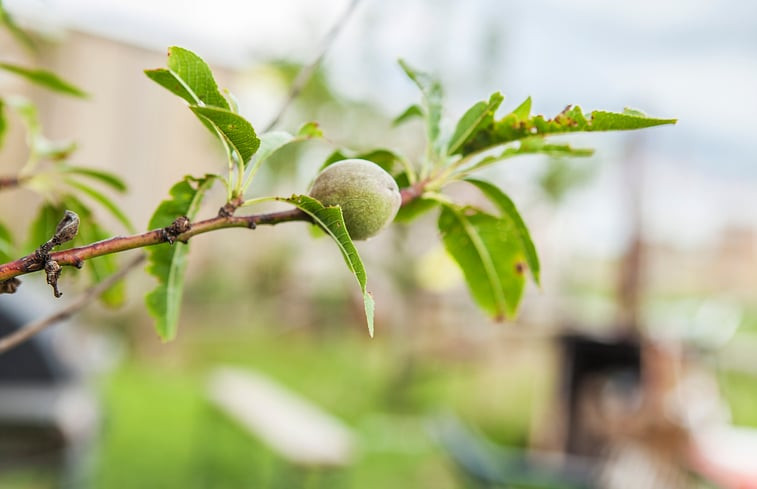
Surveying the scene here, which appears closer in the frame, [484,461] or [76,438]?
[76,438]

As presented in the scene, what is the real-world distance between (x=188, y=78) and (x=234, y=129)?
1.6 inches

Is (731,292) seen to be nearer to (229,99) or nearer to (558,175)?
(558,175)

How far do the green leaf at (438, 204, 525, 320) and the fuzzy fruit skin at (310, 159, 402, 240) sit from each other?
170 mm

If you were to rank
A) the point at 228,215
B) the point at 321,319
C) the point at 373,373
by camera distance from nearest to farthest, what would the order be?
the point at 228,215 < the point at 373,373 < the point at 321,319

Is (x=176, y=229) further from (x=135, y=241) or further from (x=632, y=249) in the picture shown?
(x=632, y=249)

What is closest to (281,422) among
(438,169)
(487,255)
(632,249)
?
(632,249)

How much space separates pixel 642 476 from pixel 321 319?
5.09 metres

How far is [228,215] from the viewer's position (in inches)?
17.2

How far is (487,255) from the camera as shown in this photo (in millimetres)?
673

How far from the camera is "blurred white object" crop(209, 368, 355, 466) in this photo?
316 cm

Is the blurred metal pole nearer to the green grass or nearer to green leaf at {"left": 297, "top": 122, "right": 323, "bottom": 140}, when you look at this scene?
the green grass

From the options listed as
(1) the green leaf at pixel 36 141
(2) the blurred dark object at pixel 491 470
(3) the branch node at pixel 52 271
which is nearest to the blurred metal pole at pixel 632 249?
(2) the blurred dark object at pixel 491 470

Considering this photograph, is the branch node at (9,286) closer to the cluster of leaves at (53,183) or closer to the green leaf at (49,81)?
the cluster of leaves at (53,183)

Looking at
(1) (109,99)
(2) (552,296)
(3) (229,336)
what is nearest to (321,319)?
(3) (229,336)
